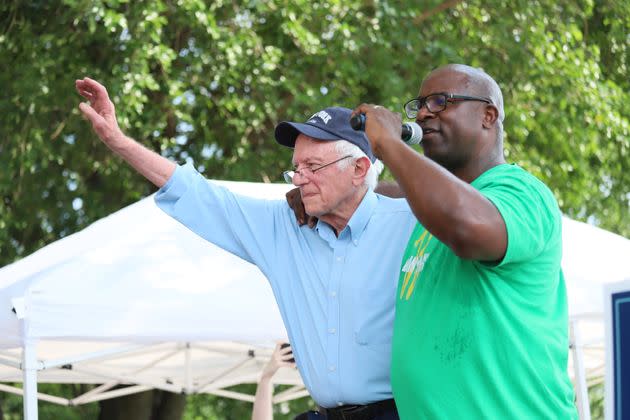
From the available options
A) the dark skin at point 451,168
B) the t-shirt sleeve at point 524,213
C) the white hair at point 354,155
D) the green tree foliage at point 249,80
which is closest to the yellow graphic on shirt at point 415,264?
the dark skin at point 451,168

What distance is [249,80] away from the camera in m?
9.34

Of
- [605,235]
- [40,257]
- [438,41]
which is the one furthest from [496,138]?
[438,41]

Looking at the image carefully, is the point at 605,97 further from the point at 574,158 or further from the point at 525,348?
the point at 525,348

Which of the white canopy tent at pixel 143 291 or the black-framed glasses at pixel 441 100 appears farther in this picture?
the white canopy tent at pixel 143 291

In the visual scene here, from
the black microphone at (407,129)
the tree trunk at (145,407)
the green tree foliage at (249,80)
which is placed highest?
the green tree foliage at (249,80)

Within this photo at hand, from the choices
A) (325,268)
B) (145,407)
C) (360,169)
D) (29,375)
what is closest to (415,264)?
(325,268)

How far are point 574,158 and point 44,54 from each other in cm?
502

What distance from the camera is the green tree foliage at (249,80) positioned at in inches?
352

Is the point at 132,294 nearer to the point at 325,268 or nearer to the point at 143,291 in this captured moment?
the point at 143,291

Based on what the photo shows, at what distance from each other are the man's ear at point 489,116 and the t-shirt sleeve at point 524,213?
0.79 feet

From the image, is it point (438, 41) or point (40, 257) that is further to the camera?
point (438, 41)

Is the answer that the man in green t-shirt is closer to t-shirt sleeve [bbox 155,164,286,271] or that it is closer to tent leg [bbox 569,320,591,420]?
t-shirt sleeve [bbox 155,164,286,271]

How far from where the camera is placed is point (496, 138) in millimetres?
2488

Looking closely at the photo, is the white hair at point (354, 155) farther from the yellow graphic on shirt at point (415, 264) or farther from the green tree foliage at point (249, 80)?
A: the green tree foliage at point (249, 80)
